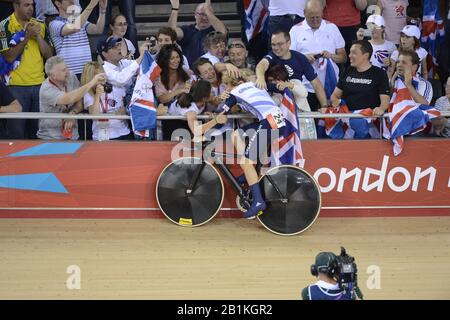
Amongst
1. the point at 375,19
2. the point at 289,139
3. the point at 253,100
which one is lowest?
the point at 289,139

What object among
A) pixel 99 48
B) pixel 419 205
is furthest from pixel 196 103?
pixel 419 205

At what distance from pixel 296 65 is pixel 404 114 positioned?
120 cm

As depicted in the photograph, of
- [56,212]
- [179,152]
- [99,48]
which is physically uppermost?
[99,48]

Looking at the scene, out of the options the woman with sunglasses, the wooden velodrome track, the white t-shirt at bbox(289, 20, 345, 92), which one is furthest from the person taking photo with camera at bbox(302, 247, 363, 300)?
the woman with sunglasses

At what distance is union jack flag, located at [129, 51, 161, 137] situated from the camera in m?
9.91

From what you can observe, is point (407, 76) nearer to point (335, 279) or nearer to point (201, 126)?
point (201, 126)

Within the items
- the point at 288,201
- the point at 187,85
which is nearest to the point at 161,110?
the point at 187,85

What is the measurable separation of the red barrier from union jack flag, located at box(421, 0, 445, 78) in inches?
92.3

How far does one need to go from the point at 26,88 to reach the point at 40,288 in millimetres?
3507

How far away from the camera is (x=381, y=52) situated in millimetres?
11383

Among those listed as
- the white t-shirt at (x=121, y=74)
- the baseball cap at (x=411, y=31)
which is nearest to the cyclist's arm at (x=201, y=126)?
the white t-shirt at (x=121, y=74)

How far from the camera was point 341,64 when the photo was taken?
36.7 ft

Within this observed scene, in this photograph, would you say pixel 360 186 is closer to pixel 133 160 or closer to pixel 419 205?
pixel 419 205

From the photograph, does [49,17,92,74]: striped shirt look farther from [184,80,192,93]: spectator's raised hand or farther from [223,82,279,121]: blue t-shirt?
[223,82,279,121]: blue t-shirt
